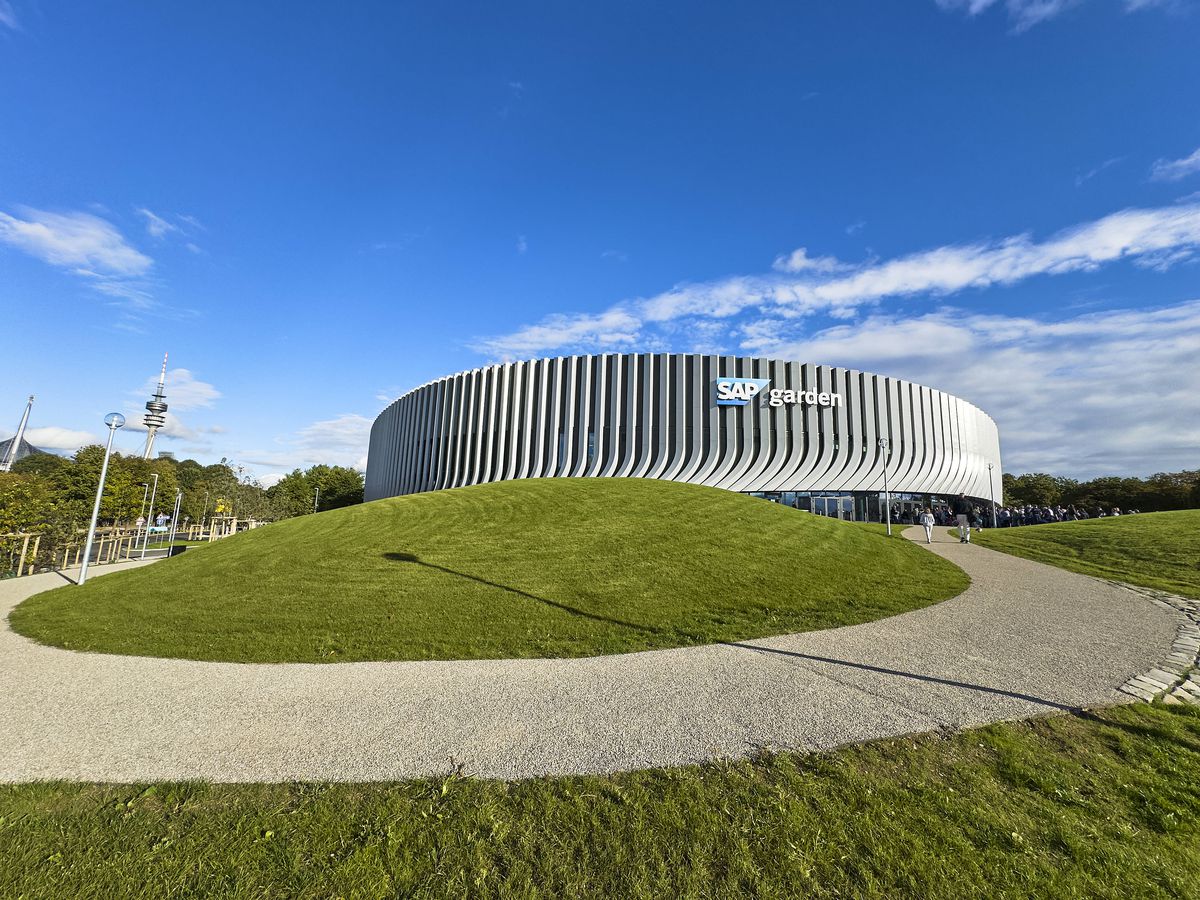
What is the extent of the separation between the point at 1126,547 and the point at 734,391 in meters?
31.1

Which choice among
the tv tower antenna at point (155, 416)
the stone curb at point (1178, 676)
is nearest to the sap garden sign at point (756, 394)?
the stone curb at point (1178, 676)

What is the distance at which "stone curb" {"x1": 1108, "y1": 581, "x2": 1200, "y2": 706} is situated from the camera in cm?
688

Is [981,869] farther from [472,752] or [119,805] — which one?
[119,805]

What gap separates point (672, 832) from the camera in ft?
14.1

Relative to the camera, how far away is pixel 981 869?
3.86 metres

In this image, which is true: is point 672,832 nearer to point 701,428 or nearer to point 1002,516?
point 701,428

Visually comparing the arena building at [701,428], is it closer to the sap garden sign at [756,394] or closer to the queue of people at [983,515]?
the sap garden sign at [756,394]

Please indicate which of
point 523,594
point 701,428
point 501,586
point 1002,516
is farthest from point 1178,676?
point 1002,516

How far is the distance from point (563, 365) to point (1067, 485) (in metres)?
87.8

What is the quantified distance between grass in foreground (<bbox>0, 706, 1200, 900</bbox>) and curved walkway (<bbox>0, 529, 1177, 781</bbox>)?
45cm

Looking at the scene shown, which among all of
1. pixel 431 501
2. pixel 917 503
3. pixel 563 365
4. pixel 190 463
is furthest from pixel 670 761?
pixel 190 463

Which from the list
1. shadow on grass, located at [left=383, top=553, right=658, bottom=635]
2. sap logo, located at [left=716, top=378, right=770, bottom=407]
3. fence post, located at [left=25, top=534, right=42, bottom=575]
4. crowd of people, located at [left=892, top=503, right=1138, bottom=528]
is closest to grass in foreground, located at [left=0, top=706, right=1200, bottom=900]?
shadow on grass, located at [left=383, top=553, right=658, bottom=635]

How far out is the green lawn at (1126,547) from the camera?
15.9m

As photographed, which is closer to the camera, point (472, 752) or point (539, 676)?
point (472, 752)
